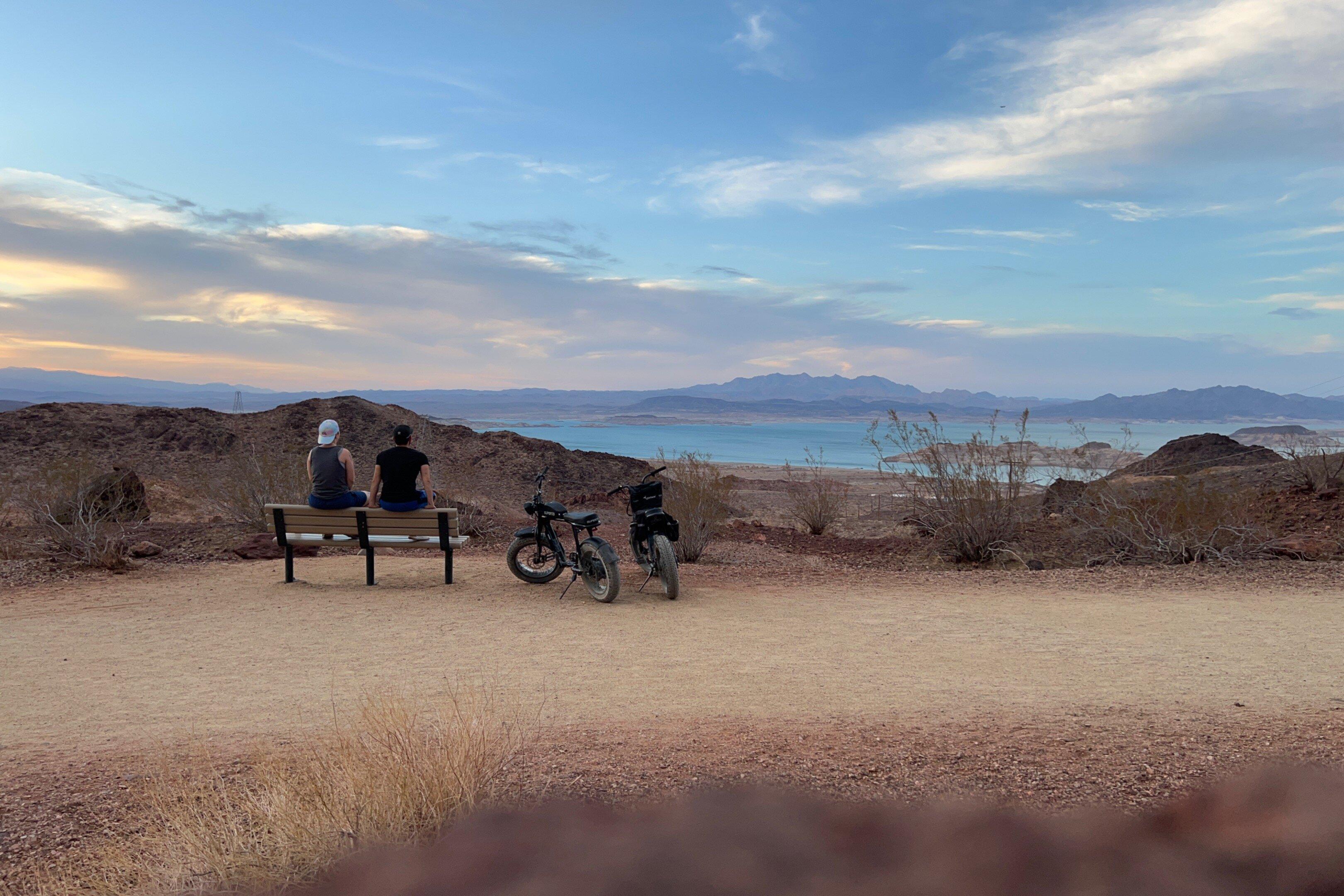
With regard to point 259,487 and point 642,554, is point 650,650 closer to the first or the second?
point 642,554

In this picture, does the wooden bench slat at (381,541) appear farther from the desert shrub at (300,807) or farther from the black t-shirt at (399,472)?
the desert shrub at (300,807)

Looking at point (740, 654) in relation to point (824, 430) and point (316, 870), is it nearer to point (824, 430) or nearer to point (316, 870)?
point (316, 870)

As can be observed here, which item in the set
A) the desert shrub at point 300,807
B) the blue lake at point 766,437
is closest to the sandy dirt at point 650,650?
the desert shrub at point 300,807

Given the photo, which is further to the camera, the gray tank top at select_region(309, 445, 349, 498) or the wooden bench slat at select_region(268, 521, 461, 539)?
the gray tank top at select_region(309, 445, 349, 498)

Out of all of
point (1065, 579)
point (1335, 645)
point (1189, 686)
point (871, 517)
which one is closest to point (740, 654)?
point (1189, 686)

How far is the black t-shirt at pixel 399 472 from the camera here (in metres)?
9.31

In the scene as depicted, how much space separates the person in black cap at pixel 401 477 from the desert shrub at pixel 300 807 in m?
5.44

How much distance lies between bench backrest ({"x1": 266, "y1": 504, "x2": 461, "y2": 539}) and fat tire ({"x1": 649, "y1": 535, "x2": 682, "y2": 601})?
82.8 inches

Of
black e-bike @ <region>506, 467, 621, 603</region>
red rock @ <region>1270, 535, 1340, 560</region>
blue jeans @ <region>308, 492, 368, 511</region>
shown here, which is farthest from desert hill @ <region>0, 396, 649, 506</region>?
red rock @ <region>1270, 535, 1340, 560</region>

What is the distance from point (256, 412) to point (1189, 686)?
3715cm

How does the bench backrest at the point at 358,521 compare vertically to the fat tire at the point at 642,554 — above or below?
above

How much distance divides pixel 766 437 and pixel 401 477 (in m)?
88.1

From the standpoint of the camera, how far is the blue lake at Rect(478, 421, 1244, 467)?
53.1 metres

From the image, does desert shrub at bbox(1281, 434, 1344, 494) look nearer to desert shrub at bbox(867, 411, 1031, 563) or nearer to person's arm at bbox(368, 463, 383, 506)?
desert shrub at bbox(867, 411, 1031, 563)
